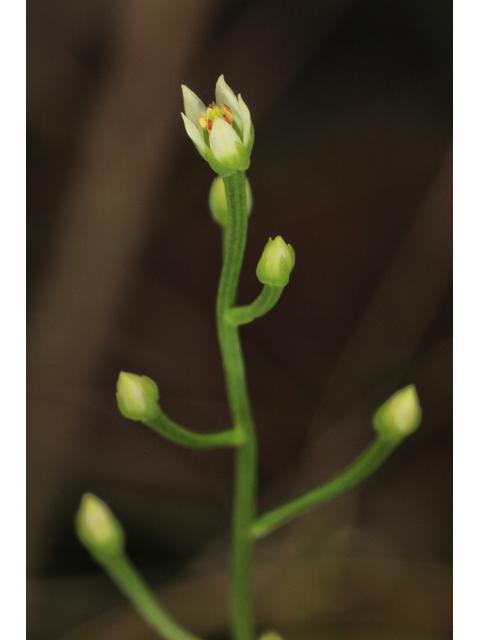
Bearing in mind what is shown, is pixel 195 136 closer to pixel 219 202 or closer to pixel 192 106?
pixel 192 106

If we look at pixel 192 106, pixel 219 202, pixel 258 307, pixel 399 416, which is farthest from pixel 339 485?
pixel 192 106

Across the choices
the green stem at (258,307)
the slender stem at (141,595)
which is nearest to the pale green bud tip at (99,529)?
the slender stem at (141,595)

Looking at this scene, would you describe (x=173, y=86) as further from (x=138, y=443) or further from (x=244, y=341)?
(x=138, y=443)

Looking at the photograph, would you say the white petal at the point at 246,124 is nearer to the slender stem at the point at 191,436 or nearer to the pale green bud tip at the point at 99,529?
the slender stem at the point at 191,436

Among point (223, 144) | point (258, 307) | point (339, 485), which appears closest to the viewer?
point (223, 144)

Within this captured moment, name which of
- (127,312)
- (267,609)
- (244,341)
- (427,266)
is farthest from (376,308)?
(267,609)

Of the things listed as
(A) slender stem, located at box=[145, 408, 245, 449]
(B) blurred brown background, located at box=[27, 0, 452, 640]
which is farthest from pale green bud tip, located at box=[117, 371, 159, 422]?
(B) blurred brown background, located at box=[27, 0, 452, 640]
